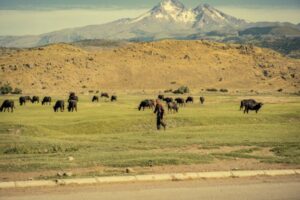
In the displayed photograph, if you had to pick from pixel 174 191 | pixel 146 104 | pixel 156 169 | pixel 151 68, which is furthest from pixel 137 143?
pixel 151 68

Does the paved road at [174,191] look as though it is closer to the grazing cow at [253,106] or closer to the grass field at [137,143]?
the grass field at [137,143]

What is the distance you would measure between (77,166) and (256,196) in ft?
23.1

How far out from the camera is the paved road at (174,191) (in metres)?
13.1

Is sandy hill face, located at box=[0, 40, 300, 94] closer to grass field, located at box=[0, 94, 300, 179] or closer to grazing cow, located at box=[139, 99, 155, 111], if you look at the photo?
grazing cow, located at box=[139, 99, 155, 111]

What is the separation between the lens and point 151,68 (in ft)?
429

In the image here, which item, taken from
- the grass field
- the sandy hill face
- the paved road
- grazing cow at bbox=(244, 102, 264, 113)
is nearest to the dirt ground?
the grass field

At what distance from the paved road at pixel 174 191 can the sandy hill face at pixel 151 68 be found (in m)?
94.8

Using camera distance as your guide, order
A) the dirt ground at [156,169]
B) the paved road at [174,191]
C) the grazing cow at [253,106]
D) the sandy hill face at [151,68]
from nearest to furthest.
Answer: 1. the paved road at [174,191]
2. the dirt ground at [156,169]
3. the grazing cow at [253,106]
4. the sandy hill face at [151,68]

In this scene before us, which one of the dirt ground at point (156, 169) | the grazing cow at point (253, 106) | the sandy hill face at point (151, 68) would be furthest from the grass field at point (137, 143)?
the sandy hill face at point (151, 68)

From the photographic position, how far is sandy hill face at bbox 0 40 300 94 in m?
119

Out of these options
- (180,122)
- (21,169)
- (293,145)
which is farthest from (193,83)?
(21,169)

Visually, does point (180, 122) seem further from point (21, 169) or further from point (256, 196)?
point (256, 196)

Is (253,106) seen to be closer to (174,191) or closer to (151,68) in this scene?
(174,191)

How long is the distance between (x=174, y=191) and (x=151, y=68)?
385ft
